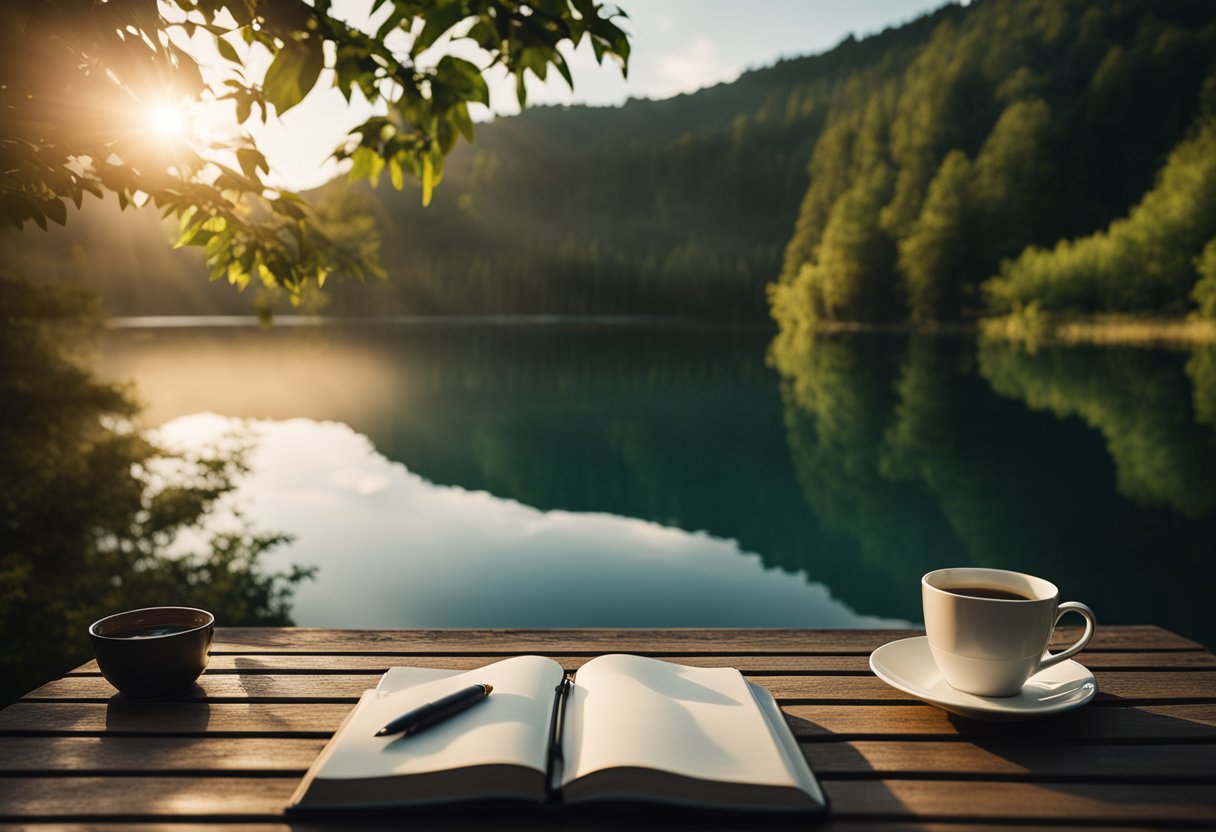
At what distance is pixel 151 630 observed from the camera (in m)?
1.71

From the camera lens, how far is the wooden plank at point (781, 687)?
165cm

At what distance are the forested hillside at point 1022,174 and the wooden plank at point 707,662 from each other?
5648 centimetres

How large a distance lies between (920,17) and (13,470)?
658ft

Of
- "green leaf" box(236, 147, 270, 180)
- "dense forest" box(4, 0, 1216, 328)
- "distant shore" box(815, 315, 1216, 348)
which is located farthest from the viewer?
"dense forest" box(4, 0, 1216, 328)

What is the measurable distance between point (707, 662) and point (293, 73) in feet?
5.08

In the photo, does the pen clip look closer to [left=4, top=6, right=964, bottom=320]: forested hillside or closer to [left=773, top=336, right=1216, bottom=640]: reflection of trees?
[left=773, top=336, right=1216, bottom=640]: reflection of trees

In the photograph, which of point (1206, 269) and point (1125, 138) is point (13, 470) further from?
point (1125, 138)

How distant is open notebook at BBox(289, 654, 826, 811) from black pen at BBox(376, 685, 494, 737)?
0.01 meters

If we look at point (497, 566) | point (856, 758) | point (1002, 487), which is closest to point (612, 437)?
point (1002, 487)

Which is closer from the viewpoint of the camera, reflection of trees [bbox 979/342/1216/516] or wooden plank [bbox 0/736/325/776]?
wooden plank [bbox 0/736/325/776]

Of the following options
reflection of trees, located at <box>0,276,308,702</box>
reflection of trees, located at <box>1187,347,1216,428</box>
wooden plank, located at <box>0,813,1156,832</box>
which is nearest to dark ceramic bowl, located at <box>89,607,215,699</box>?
wooden plank, located at <box>0,813,1156,832</box>

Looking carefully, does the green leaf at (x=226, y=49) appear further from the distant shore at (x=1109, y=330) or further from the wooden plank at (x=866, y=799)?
the distant shore at (x=1109, y=330)

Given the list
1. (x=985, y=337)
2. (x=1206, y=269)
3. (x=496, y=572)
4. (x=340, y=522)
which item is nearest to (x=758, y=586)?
(x=496, y=572)

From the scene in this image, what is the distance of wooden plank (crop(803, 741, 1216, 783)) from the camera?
51.9 inches
